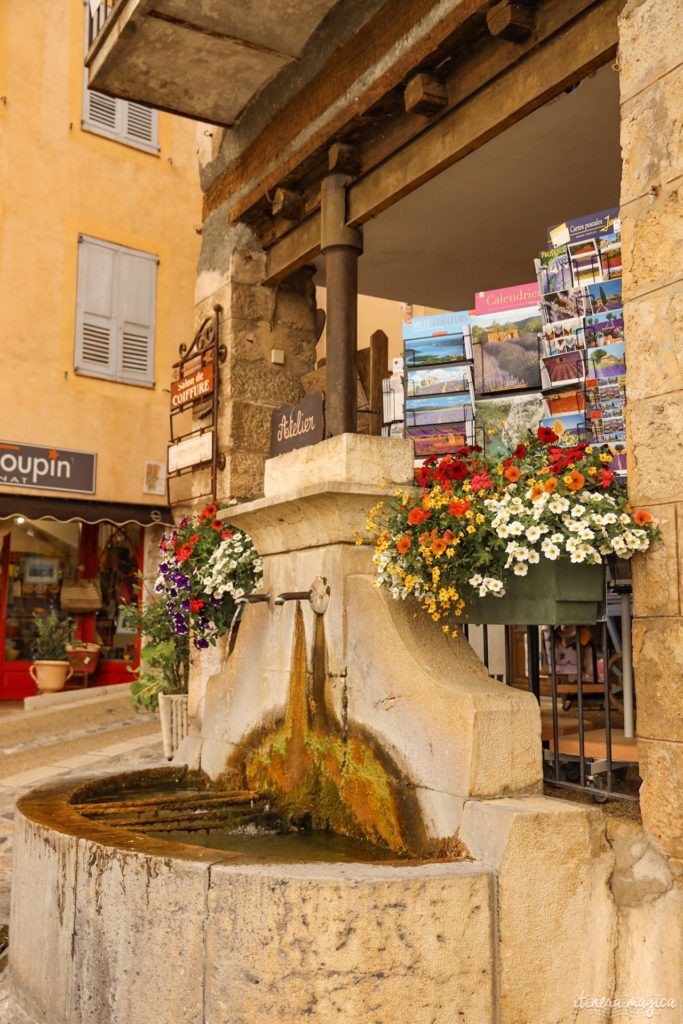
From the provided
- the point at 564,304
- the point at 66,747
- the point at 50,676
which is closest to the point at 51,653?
the point at 50,676

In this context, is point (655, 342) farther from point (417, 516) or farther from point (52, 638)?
point (52, 638)

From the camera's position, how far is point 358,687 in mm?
3490

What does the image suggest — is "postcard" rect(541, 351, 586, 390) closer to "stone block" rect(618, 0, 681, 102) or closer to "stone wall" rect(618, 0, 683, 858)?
"stone wall" rect(618, 0, 683, 858)

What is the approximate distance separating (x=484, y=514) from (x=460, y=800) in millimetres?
893

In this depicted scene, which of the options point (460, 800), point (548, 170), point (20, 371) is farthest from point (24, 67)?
point (460, 800)

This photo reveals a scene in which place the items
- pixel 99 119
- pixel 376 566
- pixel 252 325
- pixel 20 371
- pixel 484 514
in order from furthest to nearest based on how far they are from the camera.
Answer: pixel 99 119
pixel 20 371
pixel 252 325
pixel 376 566
pixel 484 514

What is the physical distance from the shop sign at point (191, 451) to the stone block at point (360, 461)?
309cm

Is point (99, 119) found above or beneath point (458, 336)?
above

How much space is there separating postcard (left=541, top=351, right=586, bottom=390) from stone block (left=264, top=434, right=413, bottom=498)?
0.86 metres

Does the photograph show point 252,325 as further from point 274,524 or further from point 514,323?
point 274,524

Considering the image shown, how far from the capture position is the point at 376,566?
348cm

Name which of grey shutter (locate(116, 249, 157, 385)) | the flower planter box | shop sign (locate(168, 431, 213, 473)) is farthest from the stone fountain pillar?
grey shutter (locate(116, 249, 157, 385))

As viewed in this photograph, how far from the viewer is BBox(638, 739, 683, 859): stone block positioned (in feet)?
9.24

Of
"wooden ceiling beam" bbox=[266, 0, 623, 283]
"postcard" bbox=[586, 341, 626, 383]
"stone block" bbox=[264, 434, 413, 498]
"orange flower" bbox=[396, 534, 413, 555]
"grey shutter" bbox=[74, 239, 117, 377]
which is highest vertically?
"grey shutter" bbox=[74, 239, 117, 377]
